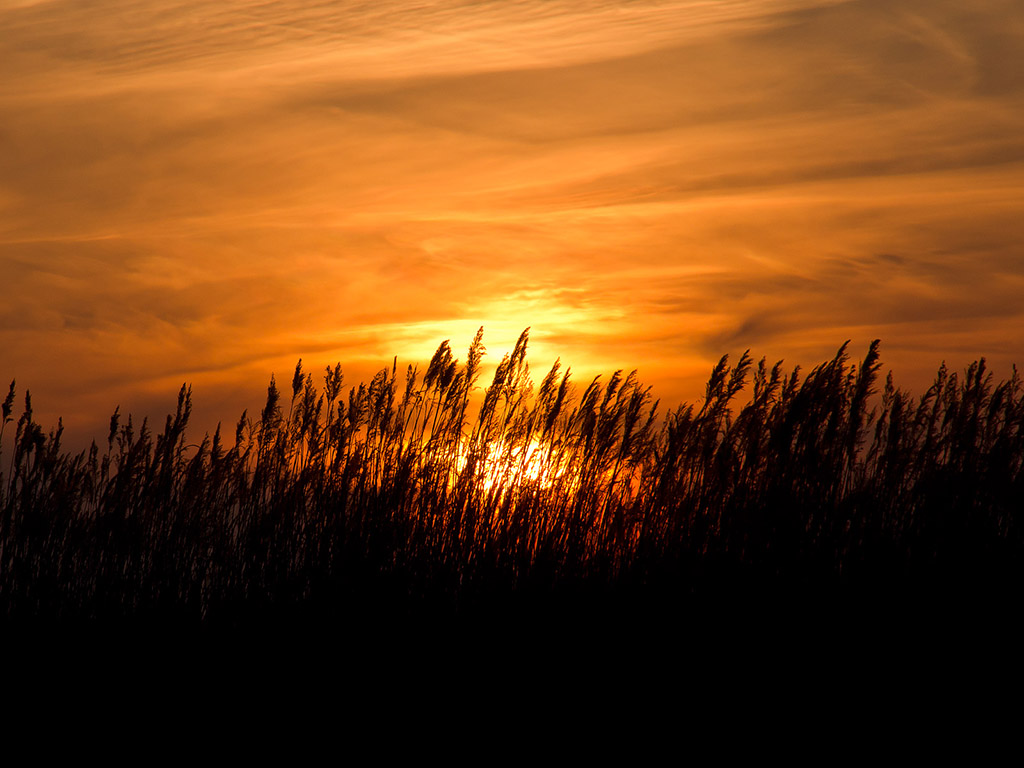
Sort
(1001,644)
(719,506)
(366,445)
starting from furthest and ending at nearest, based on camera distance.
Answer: (366,445)
(719,506)
(1001,644)

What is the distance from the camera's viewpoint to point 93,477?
4219 millimetres

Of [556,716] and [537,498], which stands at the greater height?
[537,498]

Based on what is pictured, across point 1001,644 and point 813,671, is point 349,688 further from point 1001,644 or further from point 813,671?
point 1001,644

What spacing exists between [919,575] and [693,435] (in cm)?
102

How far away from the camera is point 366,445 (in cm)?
413

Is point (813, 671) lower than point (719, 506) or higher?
lower

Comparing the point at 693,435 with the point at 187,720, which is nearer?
the point at 187,720

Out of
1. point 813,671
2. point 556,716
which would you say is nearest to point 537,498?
point 556,716

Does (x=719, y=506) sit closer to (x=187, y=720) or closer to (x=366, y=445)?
(x=366, y=445)

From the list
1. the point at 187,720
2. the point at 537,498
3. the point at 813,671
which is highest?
the point at 537,498

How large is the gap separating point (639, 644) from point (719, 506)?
686 mm

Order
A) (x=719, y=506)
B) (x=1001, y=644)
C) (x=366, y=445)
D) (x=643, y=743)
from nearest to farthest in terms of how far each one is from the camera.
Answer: (x=643, y=743) → (x=1001, y=644) → (x=719, y=506) → (x=366, y=445)

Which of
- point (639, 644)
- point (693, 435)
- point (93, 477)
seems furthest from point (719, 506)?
point (93, 477)

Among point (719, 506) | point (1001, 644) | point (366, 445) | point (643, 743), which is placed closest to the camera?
point (643, 743)
